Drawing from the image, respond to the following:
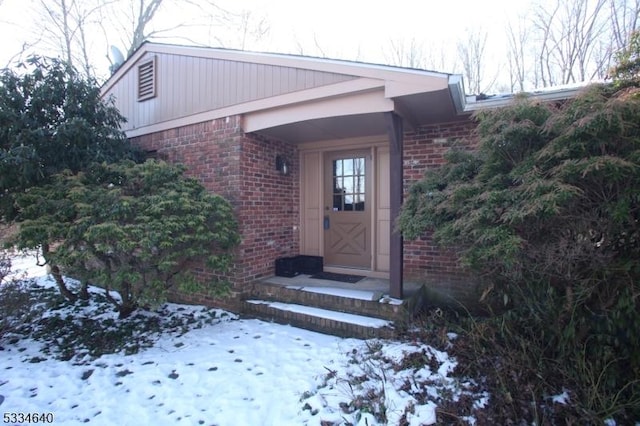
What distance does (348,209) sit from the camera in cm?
585

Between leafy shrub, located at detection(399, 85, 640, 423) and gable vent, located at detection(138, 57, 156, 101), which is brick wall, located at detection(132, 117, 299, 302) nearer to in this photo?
gable vent, located at detection(138, 57, 156, 101)

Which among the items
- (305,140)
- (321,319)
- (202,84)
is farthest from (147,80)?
(321,319)

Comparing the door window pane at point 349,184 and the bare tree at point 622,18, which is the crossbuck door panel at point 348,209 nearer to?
the door window pane at point 349,184

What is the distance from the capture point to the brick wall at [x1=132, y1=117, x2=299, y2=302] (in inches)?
197

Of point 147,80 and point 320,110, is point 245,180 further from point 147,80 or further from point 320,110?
point 147,80

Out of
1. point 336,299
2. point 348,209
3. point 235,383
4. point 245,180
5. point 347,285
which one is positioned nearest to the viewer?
point 235,383

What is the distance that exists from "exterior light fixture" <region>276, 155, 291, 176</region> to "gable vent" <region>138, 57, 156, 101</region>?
256 cm

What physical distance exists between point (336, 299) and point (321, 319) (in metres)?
0.34

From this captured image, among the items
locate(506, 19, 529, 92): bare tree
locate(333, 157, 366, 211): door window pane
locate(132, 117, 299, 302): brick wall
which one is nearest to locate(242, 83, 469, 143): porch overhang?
locate(132, 117, 299, 302): brick wall

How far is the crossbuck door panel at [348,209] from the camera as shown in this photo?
566 centimetres

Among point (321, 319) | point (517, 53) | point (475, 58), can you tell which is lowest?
point (321, 319)

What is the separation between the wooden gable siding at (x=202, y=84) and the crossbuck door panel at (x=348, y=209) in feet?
5.50

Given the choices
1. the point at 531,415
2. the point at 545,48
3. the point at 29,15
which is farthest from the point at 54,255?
the point at 545,48

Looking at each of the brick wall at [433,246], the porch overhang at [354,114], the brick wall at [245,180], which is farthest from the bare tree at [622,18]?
the brick wall at [245,180]
